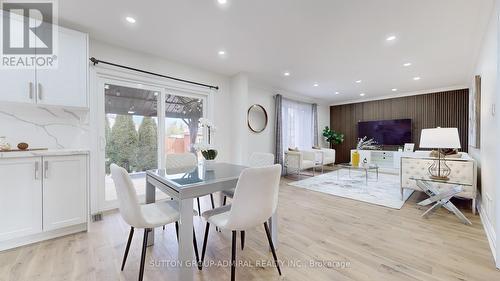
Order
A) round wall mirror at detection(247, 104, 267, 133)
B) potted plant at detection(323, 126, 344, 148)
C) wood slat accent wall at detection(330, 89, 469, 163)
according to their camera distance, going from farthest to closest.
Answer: potted plant at detection(323, 126, 344, 148) < wood slat accent wall at detection(330, 89, 469, 163) < round wall mirror at detection(247, 104, 267, 133)

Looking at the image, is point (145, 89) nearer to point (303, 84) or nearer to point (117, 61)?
point (117, 61)

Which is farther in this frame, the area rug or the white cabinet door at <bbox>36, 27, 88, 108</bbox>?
the area rug

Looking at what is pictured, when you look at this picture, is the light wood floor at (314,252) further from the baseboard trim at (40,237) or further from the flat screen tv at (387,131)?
the flat screen tv at (387,131)

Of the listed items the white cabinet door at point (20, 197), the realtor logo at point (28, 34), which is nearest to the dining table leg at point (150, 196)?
the white cabinet door at point (20, 197)

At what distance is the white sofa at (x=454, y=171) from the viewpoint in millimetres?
2768

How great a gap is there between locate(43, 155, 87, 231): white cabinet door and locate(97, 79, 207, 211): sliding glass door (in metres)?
0.60

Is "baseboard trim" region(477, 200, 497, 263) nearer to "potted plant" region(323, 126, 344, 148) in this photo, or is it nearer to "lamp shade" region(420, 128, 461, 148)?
"lamp shade" region(420, 128, 461, 148)

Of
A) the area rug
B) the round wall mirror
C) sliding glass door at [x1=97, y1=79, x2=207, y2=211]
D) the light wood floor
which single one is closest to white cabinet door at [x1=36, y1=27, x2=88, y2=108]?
sliding glass door at [x1=97, y1=79, x2=207, y2=211]

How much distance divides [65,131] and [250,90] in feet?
11.8

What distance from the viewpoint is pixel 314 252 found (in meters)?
1.89

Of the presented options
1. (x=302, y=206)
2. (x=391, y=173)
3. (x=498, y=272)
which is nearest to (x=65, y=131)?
(x=302, y=206)

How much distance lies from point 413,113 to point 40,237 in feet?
28.2

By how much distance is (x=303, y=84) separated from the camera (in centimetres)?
525

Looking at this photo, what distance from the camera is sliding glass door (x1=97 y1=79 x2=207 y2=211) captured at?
2984mm
